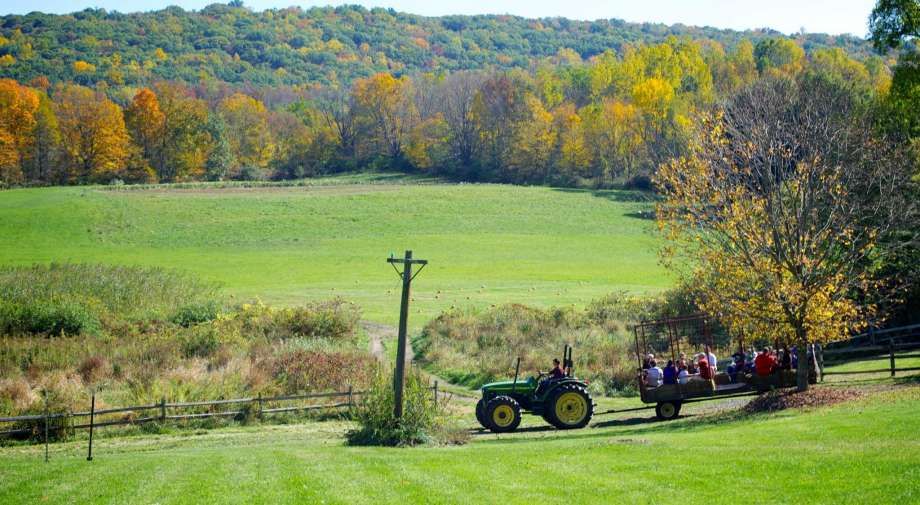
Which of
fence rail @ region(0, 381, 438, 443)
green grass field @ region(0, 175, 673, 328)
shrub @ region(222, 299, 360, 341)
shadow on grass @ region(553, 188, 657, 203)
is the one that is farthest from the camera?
shadow on grass @ region(553, 188, 657, 203)

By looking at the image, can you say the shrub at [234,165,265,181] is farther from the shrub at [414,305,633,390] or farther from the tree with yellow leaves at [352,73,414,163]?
the shrub at [414,305,633,390]

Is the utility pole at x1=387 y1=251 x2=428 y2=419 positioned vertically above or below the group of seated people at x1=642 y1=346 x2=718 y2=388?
above

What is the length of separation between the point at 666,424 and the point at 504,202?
2799 inches

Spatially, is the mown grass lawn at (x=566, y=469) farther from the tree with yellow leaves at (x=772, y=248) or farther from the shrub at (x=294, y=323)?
the shrub at (x=294, y=323)

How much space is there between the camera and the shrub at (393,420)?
21156mm

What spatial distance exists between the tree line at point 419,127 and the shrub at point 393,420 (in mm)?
65998

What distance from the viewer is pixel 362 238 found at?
77375mm

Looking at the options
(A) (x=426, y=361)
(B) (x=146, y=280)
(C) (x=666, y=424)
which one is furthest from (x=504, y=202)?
(C) (x=666, y=424)

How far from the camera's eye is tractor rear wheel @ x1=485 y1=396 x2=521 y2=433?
2386 cm

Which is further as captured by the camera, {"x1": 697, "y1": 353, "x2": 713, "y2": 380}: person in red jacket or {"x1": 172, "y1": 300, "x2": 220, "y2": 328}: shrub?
{"x1": 172, "y1": 300, "x2": 220, "y2": 328}: shrub

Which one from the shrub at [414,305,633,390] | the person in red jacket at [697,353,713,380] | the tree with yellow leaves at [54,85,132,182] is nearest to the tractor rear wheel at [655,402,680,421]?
the person in red jacket at [697,353,713,380]

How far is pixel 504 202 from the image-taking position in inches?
3688

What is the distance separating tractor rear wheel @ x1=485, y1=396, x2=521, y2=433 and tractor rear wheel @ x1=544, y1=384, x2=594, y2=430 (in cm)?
95

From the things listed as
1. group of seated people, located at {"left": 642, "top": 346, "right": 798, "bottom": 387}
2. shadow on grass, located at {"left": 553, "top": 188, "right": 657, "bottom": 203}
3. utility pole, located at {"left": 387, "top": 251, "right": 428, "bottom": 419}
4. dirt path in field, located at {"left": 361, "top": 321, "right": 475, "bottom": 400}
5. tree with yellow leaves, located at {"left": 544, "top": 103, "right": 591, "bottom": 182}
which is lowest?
dirt path in field, located at {"left": 361, "top": 321, "right": 475, "bottom": 400}
